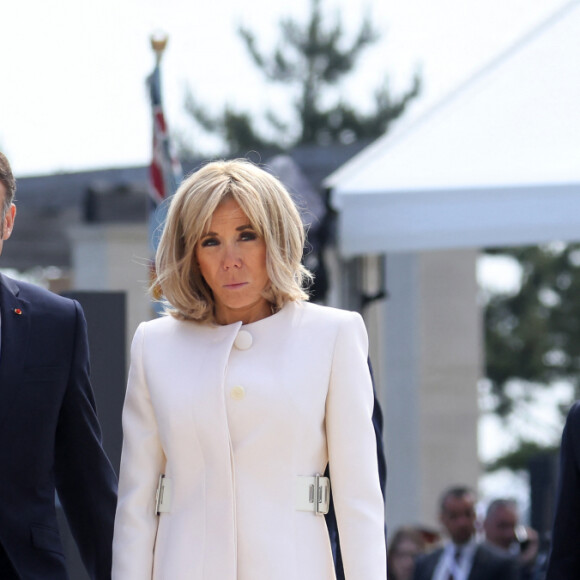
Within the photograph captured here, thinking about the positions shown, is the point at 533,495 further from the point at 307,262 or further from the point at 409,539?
the point at 307,262

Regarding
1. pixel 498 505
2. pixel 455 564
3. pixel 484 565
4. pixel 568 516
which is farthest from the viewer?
pixel 498 505

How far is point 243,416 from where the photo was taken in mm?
3320

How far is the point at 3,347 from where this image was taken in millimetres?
3408

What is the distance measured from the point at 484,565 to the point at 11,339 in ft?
17.4

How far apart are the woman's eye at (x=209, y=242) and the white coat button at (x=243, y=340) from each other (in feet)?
0.76

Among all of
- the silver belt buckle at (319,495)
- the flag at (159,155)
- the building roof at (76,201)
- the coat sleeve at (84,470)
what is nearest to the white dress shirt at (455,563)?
the building roof at (76,201)

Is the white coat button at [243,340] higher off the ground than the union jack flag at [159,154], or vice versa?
the white coat button at [243,340]

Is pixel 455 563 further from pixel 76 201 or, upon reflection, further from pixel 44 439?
pixel 44 439

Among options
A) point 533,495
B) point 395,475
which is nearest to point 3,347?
point 533,495

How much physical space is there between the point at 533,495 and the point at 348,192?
18.5 feet

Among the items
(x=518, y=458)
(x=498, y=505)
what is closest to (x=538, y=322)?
(x=518, y=458)

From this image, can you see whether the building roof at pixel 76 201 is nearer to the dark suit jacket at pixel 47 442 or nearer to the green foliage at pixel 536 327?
the dark suit jacket at pixel 47 442

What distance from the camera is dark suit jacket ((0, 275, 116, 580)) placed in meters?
3.36

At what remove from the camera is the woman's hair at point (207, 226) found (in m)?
3.37
